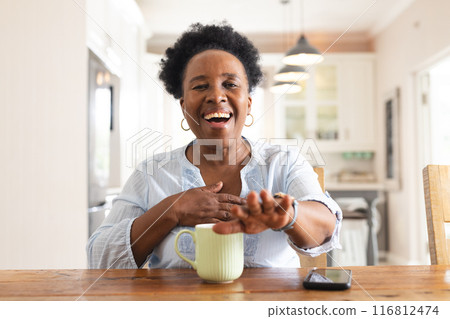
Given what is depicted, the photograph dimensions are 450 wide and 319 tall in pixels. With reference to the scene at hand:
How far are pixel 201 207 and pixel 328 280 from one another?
351 millimetres

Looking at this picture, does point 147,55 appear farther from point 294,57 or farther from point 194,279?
point 194,279

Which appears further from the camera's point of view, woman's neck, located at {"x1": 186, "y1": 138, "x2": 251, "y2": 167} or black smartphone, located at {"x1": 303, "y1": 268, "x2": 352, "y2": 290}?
woman's neck, located at {"x1": 186, "y1": 138, "x2": 251, "y2": 167}

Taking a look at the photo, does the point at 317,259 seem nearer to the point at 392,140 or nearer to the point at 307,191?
the point at 307,191

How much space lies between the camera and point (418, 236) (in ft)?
12.4

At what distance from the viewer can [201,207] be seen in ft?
3.18

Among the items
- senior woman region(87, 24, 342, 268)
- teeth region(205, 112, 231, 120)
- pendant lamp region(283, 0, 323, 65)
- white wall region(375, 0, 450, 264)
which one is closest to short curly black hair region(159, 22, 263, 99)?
senior woman region(87, 24, 342, 268)

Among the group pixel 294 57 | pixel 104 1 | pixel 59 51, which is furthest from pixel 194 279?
pixel 104 1

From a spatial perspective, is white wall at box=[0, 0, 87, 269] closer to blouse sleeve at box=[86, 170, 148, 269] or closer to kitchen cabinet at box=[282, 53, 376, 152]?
blouse sleeve at box=[86, 170, 148, 269]

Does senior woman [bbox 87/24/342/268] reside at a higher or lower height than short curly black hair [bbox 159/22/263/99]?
lower

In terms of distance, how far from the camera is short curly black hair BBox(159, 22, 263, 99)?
122cm

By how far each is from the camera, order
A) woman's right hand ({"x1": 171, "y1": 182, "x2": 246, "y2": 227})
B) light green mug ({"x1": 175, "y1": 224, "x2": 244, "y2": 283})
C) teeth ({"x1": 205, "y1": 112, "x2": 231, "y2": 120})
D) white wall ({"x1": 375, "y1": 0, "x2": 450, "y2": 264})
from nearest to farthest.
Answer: light green mug ({"x1": 175, "y1": 224, "x2": 244, "y2": 283}) < woman's right hand ({"x1": 171, "y1": 182, "x2": 246, "y2": 227}) < teeth ({"x1": 205, "y1": 112, "x2": 231, "y2": 120}) < white wall ({"x1": 375, "y1": 0, "x2": 450, "y2": 264})

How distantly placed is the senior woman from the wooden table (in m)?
0.12

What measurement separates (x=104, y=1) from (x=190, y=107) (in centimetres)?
219

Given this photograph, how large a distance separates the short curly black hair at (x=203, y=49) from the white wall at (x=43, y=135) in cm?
70
